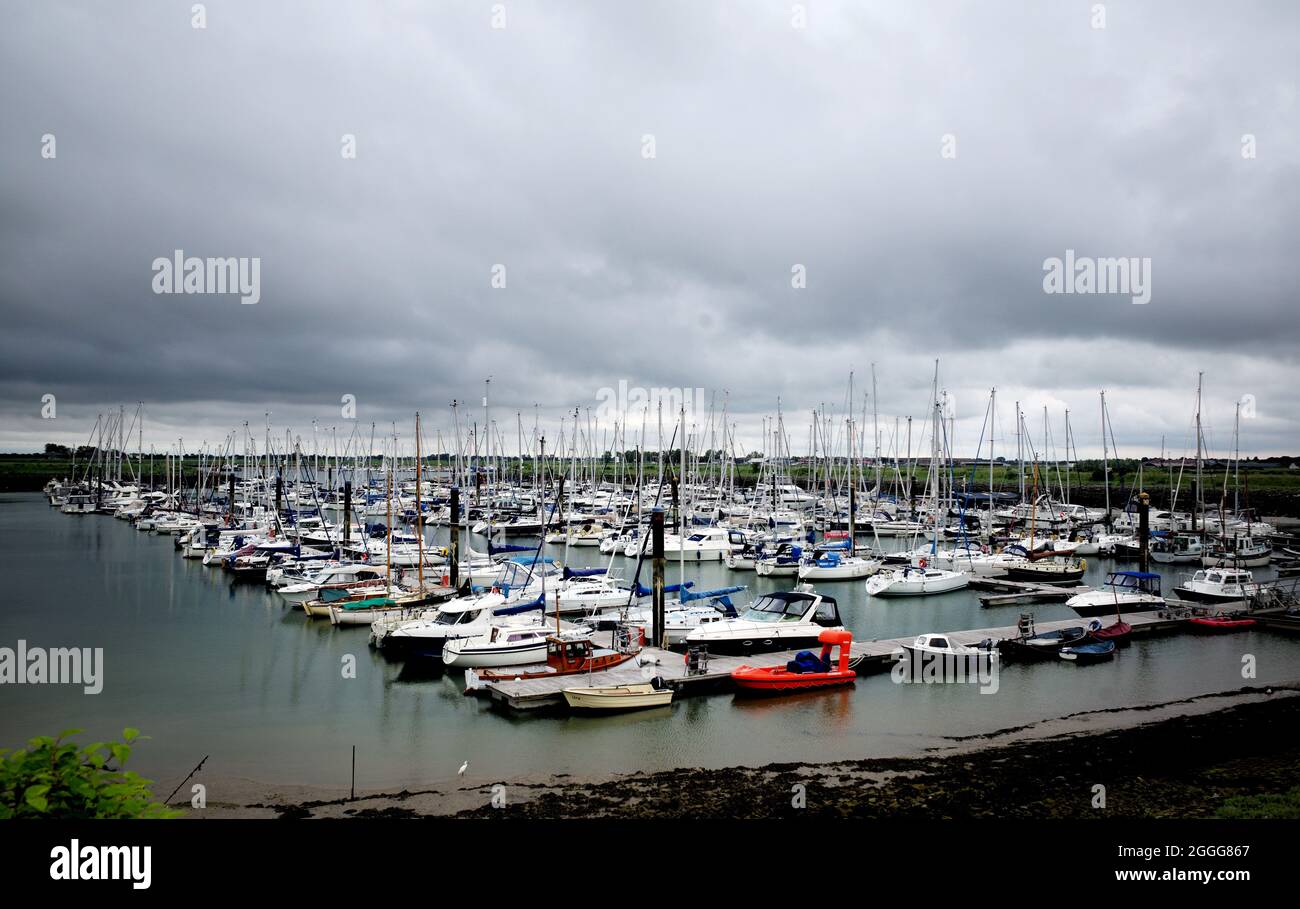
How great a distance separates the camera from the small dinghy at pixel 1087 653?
3431 cm

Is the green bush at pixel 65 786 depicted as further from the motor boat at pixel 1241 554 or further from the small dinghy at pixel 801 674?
the motor boat at pixel 1241 554

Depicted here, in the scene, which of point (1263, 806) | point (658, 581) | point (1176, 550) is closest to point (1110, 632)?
point (658, 581)

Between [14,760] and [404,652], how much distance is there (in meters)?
32.3

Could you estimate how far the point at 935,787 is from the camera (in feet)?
63.0

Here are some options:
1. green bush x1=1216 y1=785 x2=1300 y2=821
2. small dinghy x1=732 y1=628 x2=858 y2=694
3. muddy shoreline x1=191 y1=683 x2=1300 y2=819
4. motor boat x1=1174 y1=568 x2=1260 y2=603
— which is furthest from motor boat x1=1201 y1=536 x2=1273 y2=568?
green bush x1=1216 y1=785 x2=1300 y2=821

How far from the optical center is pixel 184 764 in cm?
2323

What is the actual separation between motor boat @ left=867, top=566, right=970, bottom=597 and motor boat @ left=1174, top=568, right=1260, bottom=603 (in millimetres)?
13163

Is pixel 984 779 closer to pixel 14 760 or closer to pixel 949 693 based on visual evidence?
pixel 949 693

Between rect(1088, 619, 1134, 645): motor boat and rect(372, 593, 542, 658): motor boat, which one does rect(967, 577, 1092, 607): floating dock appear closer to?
rect(1088, 619, 1134, 645): motor boat

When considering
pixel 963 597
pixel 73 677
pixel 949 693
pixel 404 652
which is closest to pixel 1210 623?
pixel 963 597

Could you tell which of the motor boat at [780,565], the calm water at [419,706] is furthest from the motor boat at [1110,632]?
the motor boat at [780,565]

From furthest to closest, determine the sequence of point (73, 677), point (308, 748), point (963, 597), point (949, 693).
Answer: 1. point (963, 597)
2. point (73, 677)
3. point (949, 693)
4. point (308, 748)
